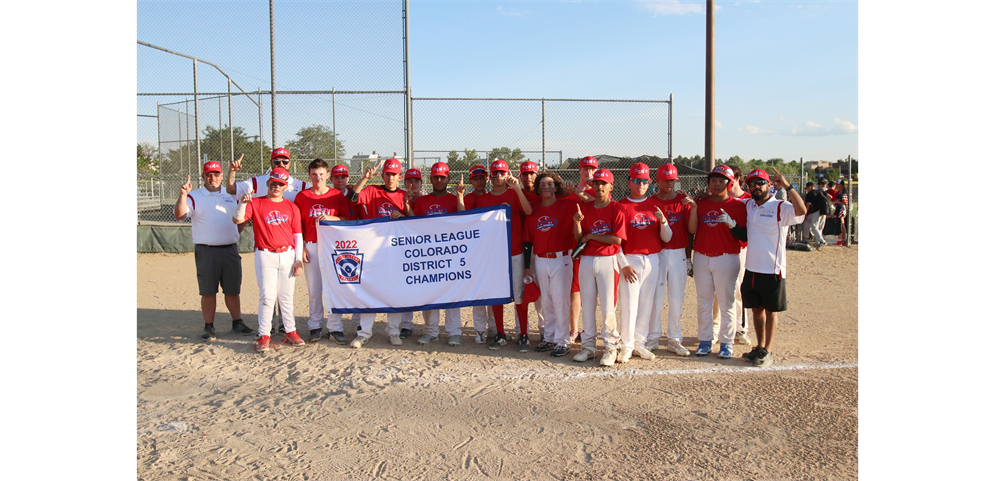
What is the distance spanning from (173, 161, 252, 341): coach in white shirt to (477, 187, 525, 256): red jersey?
3065 mm

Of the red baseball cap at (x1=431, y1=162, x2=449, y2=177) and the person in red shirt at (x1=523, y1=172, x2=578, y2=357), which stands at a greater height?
the red baseball cap at (x1=431, y1=162, x2=449, y2=177)

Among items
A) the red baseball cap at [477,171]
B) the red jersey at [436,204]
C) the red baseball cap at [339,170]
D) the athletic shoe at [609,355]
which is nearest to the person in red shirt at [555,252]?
the athletic shoe at [609,355]

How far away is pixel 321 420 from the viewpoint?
172 inches

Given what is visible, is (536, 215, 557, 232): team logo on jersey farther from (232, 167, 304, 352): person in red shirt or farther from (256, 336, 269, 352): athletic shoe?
(256, 336, 269, 352): athletic shoe

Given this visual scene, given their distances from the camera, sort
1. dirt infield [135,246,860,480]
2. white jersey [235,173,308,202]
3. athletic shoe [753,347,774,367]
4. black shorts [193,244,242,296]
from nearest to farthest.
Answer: dirt infield [135,246,860,480]
athletic shoe [753,347,774,367]
black shorts [193,244,242,296]
white jersey [235,173,308,202]

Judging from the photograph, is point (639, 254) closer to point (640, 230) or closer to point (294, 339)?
point (640, 230)

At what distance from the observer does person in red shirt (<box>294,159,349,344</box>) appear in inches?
259

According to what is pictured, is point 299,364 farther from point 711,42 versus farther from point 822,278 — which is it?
point 822,278

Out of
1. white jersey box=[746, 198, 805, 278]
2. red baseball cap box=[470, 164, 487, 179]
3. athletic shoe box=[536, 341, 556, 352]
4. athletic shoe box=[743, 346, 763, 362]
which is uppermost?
red baseball cap box=[470, 164, 487, 179]

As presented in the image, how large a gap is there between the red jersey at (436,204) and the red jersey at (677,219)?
91.3 inches

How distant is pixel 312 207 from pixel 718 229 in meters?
4.47

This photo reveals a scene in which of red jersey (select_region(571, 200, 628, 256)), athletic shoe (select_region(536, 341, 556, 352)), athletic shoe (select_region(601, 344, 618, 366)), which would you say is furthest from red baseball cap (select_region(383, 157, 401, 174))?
athletic shoe (select_region(601, 344, 618, 366))

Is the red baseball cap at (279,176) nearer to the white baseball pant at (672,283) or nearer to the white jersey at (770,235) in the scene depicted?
the white baseball pant at (672,283)

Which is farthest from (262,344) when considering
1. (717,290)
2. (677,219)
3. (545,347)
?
(717,290)
